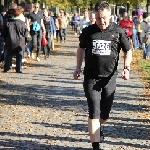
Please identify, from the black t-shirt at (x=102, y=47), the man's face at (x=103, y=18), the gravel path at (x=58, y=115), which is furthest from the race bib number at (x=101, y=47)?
the gravel path at (x=58, y=115)

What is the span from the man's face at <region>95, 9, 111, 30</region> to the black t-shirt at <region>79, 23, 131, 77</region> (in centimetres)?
7

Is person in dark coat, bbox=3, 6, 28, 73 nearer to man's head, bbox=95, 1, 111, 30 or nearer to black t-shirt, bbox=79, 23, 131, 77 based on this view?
black t-shirt, bbox=79, 23, 131, 77

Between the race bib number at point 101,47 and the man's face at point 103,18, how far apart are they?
18 centimetres

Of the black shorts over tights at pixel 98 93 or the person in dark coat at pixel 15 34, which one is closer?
the black shorts over tights at pixel 98 93

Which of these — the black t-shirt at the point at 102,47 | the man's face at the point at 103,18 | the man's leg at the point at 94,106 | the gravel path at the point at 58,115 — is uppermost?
the man's face at the point at 103,18

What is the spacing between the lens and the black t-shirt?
6.74 meters

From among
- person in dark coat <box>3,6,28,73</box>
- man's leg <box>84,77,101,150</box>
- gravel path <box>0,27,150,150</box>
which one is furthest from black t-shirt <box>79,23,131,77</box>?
person in dark coat <box>3,6,28,73</box>

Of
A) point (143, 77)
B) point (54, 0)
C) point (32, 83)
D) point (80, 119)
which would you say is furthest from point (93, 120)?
point (54, 0)

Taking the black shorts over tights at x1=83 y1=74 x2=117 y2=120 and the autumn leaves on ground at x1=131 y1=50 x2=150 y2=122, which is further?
the autumn leaves on ground at x1=131 y1=50 x2=150 y2=122

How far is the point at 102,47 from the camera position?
22.0 feet

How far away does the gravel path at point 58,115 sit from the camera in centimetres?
759

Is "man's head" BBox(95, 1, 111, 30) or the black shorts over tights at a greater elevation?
"man's head" BBox(95, 1, 111, 30)

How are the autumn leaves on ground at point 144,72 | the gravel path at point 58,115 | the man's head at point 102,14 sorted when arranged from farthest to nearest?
the autumn leaves on ground at point 144,72 < the gravel path at point 58,115 < the man's head at point 102,14

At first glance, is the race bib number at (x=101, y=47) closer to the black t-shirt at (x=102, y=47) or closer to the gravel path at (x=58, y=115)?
the black t-shirt at (x=102, y=47)
